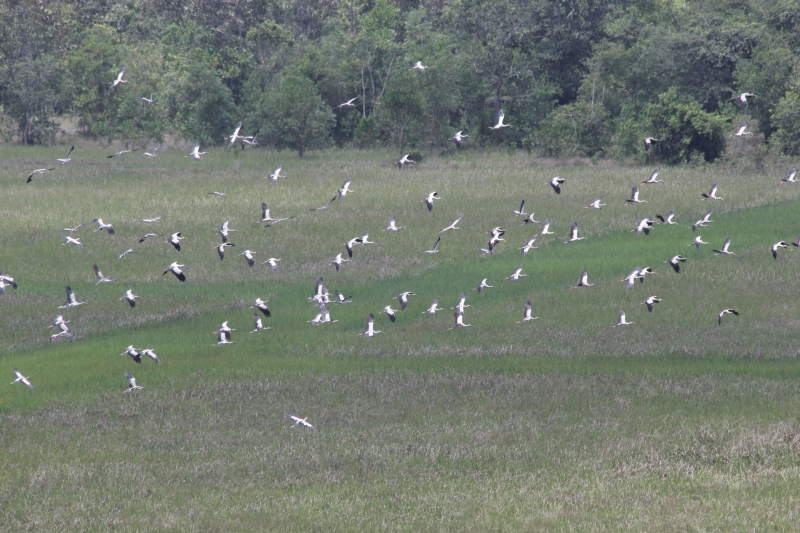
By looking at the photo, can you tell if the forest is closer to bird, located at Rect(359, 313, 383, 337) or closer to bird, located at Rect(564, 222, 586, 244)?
bird, located at Rect(564, 222, 586, 244)

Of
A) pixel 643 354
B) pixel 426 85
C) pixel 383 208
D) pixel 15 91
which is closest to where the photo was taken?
pixel 643 354

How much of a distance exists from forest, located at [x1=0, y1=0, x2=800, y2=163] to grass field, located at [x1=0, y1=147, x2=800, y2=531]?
479 inches

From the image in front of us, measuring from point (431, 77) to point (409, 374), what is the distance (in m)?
35.3

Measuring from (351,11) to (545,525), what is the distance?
63.7 m

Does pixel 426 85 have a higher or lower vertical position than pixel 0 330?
higher

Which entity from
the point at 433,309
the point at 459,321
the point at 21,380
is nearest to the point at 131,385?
the point at 21,380

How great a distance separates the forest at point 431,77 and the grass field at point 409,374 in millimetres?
12178

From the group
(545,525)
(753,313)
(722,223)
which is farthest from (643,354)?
(722,223)

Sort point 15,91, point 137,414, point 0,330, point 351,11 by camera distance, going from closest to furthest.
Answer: point 137,414, point 0,330, point 15,91, point 351,11

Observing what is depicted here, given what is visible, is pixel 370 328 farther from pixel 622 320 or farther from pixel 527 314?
pixel 622 320

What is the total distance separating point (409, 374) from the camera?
631 inches

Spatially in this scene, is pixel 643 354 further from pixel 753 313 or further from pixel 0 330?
pixel 0 330

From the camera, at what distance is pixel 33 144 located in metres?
56.4

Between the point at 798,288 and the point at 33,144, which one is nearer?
the point at 798,288
